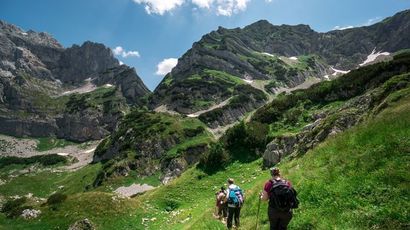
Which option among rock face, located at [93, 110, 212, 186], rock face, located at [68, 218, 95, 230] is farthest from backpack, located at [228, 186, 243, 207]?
rock face, located at [93, 110, 212, 186]

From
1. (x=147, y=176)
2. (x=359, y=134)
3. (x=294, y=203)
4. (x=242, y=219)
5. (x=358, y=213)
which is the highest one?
(x=359, y=134)

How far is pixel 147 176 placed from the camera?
10231 centimetres

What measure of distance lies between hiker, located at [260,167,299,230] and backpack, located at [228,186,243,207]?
17.8 feet

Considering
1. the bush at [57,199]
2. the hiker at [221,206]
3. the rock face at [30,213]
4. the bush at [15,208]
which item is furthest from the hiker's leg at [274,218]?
the bush at [15,208]

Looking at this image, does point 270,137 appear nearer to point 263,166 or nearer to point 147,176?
point 263,166

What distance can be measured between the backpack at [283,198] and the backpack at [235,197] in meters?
5.93

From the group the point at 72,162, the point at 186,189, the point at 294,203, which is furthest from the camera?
the point at 72,162

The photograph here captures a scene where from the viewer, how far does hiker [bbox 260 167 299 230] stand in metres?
11.8

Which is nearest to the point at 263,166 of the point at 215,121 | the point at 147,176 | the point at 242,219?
the point at 242,219

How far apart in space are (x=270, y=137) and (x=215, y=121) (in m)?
116

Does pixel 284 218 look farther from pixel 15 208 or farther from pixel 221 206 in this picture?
pixel 15 208

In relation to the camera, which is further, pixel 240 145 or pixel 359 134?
pixel 240 145

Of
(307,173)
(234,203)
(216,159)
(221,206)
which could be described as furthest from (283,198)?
(216,159)

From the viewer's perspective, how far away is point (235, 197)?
17828 mm
